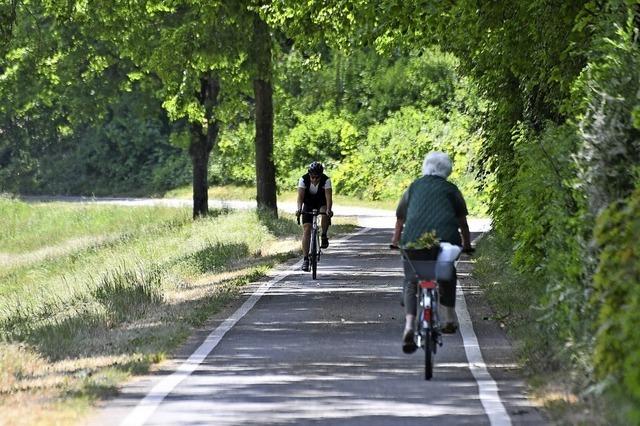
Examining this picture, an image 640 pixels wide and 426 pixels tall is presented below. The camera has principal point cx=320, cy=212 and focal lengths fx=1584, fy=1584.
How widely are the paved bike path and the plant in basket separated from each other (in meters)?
0.98

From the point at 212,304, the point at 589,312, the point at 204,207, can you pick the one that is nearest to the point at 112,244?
the point at 204,207

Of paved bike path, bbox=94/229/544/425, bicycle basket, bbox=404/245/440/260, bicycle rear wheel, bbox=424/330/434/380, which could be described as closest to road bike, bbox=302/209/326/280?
paved bike path, bbox=94/229/544/425

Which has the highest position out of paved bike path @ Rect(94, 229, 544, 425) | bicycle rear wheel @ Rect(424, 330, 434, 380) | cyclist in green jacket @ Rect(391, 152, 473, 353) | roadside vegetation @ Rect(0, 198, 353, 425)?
cyclist in green jacket @ Rect(391, 152, 473, 353)

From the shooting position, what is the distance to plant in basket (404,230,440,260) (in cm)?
1280

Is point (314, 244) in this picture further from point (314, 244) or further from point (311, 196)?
point (311, 196)

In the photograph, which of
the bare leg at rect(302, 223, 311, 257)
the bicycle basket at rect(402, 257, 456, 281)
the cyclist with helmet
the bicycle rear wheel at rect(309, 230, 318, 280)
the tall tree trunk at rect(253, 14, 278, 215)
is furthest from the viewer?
the tall tree trunk at rect(253, 14, 278, 215)

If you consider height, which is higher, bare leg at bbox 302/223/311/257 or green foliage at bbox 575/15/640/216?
green foliage at bbox 575/15/640/216

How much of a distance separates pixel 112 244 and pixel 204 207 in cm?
538

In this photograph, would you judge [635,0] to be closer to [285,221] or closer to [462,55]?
[462,55]

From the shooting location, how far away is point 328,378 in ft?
41.6

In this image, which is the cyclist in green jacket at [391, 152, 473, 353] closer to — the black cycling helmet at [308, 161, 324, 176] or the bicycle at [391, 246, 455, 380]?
the bicycle at [391, 246, 455, 380]

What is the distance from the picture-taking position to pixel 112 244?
132ft

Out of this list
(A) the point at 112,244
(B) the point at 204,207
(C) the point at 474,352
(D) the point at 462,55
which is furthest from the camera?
(B) the point at 204,207

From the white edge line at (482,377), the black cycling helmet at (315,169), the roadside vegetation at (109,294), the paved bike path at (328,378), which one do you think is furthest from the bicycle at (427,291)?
the black cycling helmet at (315,169)
